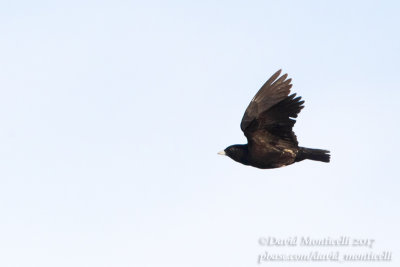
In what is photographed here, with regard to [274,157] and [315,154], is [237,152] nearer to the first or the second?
[274,157]

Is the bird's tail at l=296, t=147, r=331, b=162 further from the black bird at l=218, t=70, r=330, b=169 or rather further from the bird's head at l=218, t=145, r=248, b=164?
the bird's head at l=218, t=145, r=248, b=164

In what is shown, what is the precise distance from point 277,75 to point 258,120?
106cm

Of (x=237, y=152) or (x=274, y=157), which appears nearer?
(x=274, y=157)

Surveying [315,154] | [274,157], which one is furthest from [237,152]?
[315,154]

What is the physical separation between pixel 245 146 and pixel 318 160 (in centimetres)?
156

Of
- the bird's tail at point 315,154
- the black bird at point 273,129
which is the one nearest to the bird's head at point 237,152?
the black bird at point 273,129

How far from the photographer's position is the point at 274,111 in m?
41.0

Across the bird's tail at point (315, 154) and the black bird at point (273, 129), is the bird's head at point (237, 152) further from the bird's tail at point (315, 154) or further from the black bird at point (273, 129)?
the bird's tail at point (315, 154)

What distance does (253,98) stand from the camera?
41.2 metres

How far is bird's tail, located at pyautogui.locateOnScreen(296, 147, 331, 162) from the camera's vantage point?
4150 centimetres

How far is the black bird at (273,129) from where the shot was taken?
4094 centimetres

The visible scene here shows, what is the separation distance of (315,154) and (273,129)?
3.62 feet

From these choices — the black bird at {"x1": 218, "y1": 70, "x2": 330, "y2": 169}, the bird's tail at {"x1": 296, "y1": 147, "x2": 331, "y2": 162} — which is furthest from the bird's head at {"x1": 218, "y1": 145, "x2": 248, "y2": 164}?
the bird's tail at {"x1": 296, "y1": 147, "x2": 331, "y2": 162}

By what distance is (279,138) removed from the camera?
136 ft
